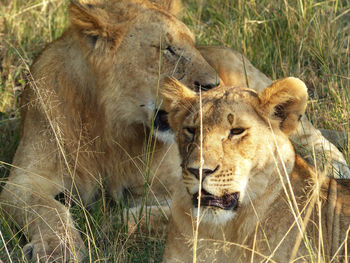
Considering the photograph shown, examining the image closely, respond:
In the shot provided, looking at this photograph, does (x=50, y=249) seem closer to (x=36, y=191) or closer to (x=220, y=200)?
(x=36, y=191)

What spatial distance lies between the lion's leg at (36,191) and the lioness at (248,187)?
0.90 meters

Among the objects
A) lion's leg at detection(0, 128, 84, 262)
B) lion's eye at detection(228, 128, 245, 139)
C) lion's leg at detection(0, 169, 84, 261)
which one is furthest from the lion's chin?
lion's leg at detection(0, 128, 84, 262)

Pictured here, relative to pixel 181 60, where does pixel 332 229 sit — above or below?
below

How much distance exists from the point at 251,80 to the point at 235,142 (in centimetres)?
210

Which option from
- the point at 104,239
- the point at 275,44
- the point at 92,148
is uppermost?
the point at 275,44

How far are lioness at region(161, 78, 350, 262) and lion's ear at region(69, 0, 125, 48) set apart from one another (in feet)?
3.77

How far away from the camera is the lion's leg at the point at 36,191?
3672 mm

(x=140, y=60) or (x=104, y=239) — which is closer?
(x=104, y=239)

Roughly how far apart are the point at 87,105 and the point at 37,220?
2.32 feet

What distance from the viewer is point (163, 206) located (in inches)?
156

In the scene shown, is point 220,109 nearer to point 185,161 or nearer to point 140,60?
point 185,161

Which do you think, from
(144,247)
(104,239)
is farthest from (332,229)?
(104,239)

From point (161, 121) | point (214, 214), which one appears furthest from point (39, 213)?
point (214, 214)

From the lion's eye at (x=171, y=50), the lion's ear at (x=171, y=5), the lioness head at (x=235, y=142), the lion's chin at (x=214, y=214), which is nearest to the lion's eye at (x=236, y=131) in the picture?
the lioness head at (x=235, y=142)
